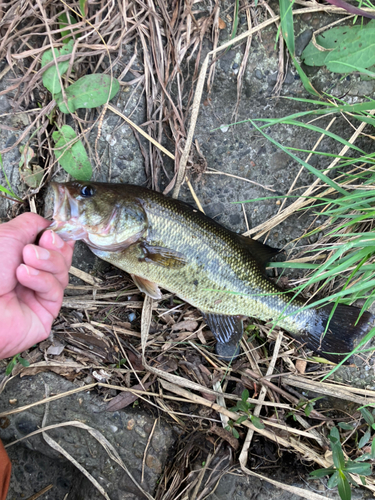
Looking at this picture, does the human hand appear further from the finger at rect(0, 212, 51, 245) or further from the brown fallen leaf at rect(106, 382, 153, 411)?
the brown fallen leaf at rect(106, 382, 153, 411)

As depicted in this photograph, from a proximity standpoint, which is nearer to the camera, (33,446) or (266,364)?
(33,446)

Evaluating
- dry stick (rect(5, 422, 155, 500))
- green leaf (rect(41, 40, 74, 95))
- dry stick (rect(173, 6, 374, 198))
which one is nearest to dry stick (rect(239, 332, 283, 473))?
dry stick (rect(5, 422, 155, 500))

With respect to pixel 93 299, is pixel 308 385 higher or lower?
lower

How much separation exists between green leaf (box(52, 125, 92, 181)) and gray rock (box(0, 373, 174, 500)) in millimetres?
1843

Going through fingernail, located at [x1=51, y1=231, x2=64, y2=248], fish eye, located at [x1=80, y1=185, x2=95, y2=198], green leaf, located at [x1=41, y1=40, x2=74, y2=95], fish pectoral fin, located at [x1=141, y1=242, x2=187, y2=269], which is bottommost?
fish pectoral fin, located at [x1=141, y1=242, x2=187, y2=269]

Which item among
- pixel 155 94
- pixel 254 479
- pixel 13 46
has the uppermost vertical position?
pixel 13 46

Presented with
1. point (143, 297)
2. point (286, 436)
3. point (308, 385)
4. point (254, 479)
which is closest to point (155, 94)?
point (143, 297)

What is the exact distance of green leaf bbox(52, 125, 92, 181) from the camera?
2.79m

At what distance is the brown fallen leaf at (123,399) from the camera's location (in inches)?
121

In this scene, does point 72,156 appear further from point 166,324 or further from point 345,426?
point 345,426

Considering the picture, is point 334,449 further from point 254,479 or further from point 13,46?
point 13,46

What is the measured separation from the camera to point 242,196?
3.23 metres

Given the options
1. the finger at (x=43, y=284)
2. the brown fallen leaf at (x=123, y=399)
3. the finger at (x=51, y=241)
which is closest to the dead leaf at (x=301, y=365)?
the brown fallen leaf at (x=123, y=399)

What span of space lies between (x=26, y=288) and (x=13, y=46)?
2.08m
